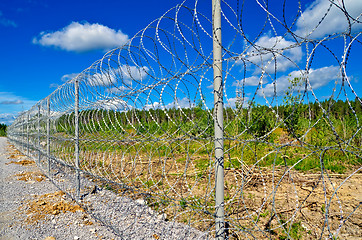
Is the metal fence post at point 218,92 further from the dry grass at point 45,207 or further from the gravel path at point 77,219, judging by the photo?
the dry grass at point 45,207

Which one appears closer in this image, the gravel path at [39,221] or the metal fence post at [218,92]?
the metal fence post at [218,92]

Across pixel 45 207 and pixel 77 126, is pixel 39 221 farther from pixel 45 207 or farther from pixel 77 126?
pixel 77 126

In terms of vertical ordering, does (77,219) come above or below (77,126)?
below

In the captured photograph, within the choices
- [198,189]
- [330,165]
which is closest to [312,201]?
[198,189]

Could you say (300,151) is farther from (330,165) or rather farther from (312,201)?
(312,201)

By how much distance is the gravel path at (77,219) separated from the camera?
116 inches

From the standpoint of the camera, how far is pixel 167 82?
7.72 ft

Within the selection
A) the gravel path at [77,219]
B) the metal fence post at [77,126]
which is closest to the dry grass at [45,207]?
the gravel path at [77,219]

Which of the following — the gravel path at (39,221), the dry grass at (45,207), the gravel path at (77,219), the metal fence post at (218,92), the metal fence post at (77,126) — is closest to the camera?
the metal fence post at (218,92)

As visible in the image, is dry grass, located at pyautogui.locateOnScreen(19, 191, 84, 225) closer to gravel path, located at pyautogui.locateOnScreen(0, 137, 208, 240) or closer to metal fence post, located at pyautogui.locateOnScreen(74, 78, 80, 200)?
gravel path, located at pyautogui.locateOnScreen(0, 137, 208, 240)

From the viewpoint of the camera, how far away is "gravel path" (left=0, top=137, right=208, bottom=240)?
2.94 metres

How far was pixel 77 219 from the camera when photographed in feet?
11.5

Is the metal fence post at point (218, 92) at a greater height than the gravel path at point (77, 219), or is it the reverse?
the metal fence post at point (218, 92)

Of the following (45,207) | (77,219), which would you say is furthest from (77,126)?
(77,219)
